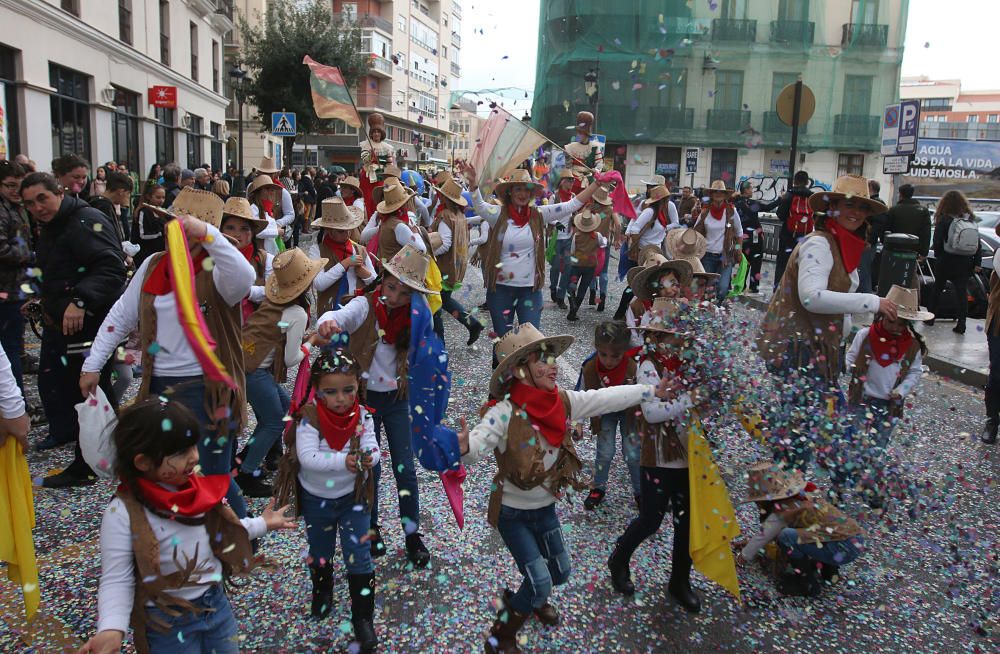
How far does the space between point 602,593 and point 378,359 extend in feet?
5.28

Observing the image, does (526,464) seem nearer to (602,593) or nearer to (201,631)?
(602,593)

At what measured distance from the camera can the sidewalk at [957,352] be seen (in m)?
7.93

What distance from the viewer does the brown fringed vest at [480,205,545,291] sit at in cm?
676

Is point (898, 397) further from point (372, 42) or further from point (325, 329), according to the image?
point (372, 42)

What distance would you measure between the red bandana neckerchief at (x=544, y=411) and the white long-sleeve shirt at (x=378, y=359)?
90 centimetres

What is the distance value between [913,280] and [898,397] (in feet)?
20.2

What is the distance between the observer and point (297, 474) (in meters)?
3.29

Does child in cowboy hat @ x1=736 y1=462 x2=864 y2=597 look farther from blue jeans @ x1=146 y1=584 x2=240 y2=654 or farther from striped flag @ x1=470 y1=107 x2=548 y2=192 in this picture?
striped flag @ x1=470 y1=107 x2=548 y2=192

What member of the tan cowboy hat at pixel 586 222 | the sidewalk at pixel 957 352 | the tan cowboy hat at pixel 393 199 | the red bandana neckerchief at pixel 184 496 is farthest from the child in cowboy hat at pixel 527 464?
the tan cowboy hat at pixel 586 222

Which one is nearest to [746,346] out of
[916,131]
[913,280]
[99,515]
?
[99,515]

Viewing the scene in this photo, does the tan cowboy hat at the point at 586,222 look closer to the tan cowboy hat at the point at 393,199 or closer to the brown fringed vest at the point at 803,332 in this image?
the tan cowboy hat at the point at 393,199

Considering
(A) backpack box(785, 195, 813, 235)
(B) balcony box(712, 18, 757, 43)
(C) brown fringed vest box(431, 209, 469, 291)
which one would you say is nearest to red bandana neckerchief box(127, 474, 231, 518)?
(C) brown fringed vest box(431, 209, 469, 291)

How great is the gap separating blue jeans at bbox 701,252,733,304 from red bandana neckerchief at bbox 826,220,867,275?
463cm

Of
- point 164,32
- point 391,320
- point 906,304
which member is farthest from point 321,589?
point 164,32
